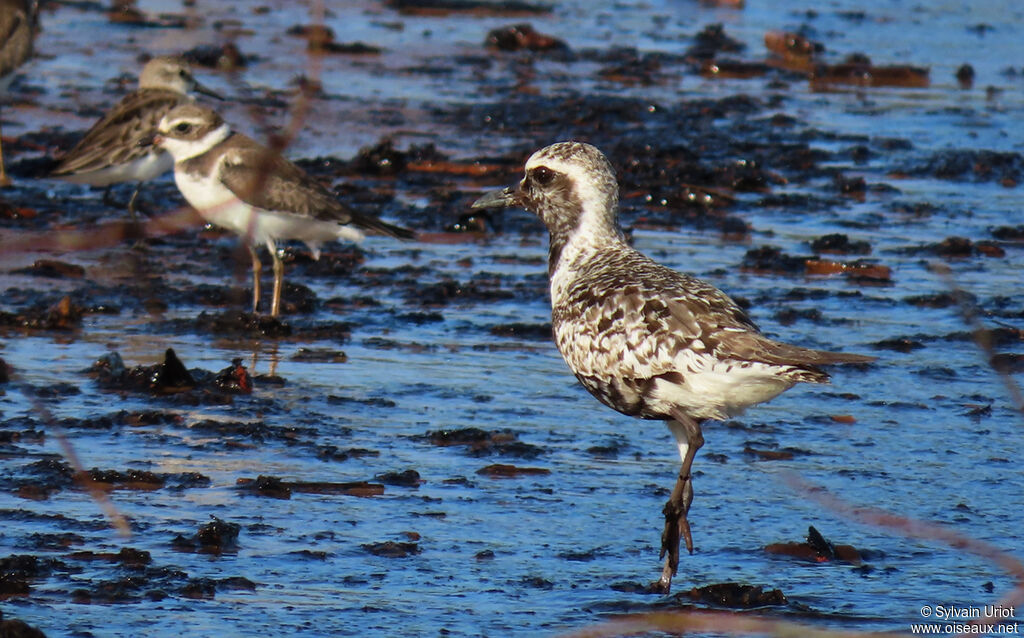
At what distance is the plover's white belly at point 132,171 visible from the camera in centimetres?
927

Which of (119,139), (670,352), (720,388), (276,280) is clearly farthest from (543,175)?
(119,139)

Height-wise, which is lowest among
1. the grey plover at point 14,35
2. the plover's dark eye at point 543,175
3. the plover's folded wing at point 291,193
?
the plover's folded wing at point 291,193

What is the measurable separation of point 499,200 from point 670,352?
1.54 metres

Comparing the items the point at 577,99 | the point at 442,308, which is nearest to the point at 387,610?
the point at 442,308

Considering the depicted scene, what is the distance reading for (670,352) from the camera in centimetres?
497

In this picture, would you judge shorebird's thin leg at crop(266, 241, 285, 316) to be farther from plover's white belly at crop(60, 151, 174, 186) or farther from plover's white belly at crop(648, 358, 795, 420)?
plover's white belly at crop(648, 358, 795, 420)

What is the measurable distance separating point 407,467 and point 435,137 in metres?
6.28

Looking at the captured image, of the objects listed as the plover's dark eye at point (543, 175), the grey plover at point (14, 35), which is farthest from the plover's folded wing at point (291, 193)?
the grey plover at point (14, 35)

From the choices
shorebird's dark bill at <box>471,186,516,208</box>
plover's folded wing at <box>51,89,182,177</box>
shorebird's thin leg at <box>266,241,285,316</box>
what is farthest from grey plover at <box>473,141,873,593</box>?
plover's folded wing at <box>51,89,182,177</box>

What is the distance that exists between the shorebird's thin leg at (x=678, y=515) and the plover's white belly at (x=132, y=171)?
5032 mm

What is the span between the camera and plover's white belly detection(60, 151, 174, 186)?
365 inches

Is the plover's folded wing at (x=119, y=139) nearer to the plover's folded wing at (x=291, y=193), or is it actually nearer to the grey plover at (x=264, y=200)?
the grey plover at (x=264, y=200)

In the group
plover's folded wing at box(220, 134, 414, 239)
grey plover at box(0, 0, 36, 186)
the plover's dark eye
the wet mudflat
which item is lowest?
the wet mudflat

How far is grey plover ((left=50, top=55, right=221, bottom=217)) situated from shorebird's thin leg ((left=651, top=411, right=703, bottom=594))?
497 centimetres
